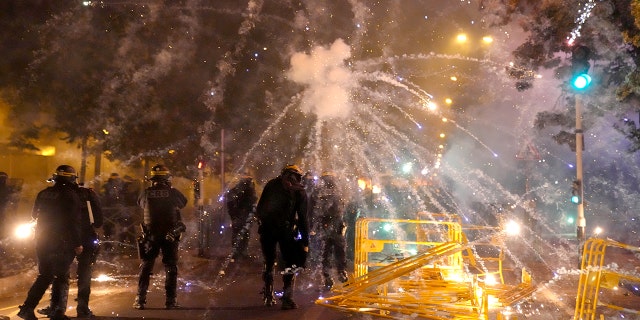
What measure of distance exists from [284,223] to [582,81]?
8.45 metres

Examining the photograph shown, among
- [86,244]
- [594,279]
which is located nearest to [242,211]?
[86,244]

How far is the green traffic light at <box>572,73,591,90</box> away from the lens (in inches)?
471

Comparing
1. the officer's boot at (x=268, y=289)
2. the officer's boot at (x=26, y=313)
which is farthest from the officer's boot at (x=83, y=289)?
the officer's boot at (x=268, y=289)

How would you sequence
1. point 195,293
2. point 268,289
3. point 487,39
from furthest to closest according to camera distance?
1. point 487,39
2. point 195,293
3. point 268,289

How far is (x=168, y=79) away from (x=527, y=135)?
23960mm

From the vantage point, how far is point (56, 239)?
20.4 feet

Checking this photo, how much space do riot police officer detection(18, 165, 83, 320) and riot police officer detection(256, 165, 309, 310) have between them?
236cm

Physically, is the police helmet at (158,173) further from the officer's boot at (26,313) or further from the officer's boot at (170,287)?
the officer's boot at (26,313)

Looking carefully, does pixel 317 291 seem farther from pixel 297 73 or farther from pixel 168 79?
pixel 297 73

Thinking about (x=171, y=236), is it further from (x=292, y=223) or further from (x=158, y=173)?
(x=292, y=223)

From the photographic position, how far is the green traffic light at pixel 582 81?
39.3 ft

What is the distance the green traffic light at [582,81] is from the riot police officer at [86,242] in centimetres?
1044

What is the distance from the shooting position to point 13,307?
277 inches

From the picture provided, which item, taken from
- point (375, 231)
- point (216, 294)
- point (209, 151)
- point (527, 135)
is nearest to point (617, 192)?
point (527, 135)
